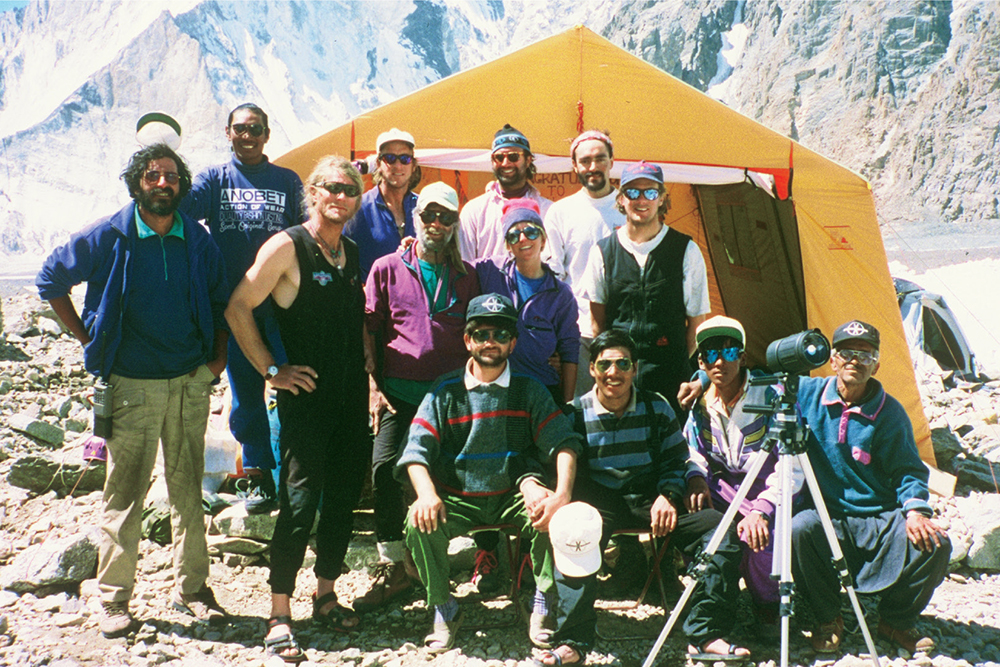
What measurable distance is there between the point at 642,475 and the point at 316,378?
1.36 m

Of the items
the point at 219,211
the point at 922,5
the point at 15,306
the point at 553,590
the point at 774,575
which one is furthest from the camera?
the point at 922,5

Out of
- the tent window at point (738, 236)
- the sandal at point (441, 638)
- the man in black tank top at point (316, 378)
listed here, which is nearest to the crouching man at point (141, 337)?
the man in black tank top at point (316, 378)

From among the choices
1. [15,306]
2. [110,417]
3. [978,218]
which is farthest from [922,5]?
[110,417]

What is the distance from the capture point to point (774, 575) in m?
2.44

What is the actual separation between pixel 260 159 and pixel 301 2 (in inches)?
2990

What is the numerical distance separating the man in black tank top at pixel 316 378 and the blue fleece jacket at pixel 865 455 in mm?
1882

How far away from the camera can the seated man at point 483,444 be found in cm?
276

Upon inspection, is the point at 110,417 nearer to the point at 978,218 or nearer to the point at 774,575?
the point at 774,575

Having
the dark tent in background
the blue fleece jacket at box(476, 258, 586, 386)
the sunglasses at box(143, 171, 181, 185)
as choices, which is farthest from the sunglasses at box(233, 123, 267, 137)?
the dark tent in background

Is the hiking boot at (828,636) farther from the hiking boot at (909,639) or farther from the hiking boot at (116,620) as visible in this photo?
the hiking boot at (116,620)

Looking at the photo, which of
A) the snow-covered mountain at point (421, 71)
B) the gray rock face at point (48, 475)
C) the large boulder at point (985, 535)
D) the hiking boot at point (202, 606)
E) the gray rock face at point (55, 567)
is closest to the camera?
the hiking boot at point (202, 606)

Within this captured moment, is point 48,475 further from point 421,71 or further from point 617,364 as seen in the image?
point 421,71

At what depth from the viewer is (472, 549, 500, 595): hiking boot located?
3.24m

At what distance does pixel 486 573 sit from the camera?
3.27 metres
